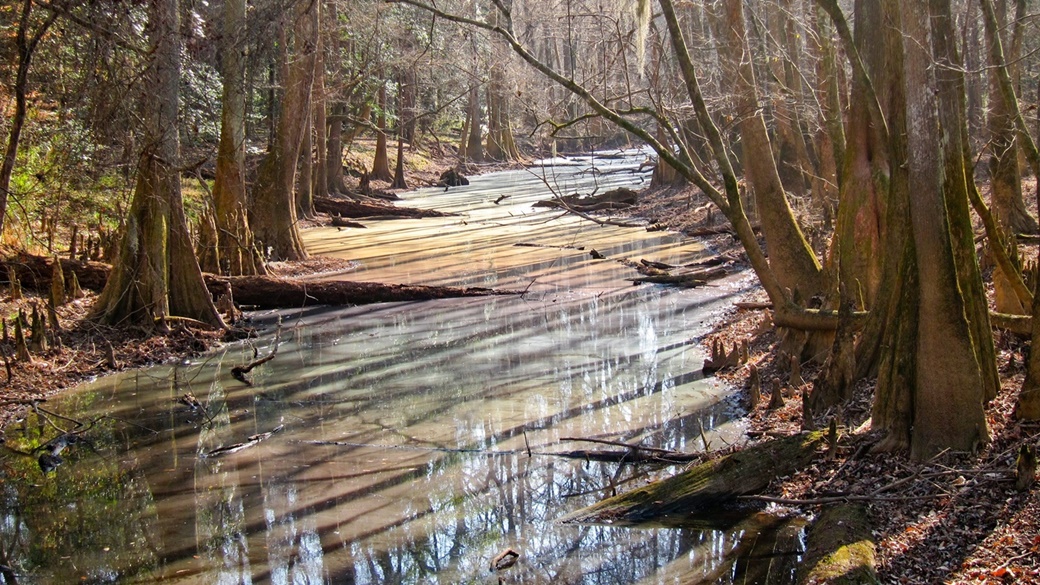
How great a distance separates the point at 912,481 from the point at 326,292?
11214mm

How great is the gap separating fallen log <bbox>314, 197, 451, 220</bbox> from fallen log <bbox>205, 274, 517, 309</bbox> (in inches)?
474

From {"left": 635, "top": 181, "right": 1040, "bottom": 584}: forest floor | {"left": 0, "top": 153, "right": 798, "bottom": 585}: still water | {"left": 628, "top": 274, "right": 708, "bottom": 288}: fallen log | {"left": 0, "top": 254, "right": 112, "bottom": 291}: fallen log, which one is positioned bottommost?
{"left": 0, "top": 153, "right": 798, "bottom": 585}: still water

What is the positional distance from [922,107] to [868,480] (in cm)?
255

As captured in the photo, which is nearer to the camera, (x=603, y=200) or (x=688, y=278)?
(x=688, y=278)

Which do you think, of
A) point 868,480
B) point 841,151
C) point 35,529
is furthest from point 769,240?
point 35,529

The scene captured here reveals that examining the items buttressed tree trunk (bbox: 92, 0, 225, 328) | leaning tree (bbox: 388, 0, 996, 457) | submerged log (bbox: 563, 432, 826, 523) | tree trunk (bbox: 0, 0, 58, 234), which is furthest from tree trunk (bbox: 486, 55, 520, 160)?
submerged log (bbox: 563, 432, 826, 523)

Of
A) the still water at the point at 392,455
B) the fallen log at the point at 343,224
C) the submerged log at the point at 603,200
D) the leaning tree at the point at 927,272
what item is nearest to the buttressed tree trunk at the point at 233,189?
the still water at the point at 392,455

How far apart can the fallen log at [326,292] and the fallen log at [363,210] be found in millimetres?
12047

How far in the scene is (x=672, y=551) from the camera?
6465 mm

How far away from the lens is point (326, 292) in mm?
15961

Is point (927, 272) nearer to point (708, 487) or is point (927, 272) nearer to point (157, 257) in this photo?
point (708, 487)

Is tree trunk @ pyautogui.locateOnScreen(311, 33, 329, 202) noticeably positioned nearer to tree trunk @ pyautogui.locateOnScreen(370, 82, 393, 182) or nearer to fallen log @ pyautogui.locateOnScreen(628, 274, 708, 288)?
tree trunk @ pyautogui.locateOnScreen(370, 82, 393, 182)

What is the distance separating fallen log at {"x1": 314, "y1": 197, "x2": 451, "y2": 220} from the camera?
28.2m

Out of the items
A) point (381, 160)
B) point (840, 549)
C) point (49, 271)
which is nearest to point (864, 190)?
point (840, 549)
